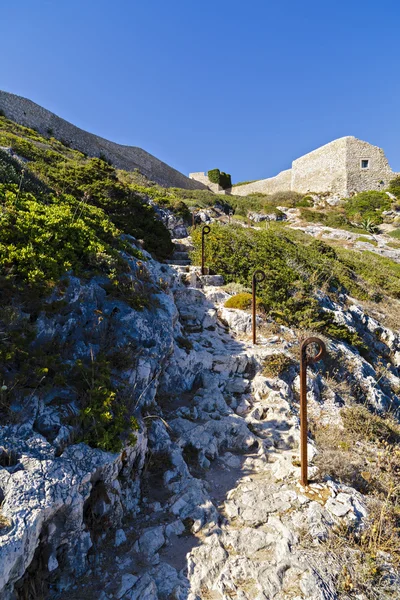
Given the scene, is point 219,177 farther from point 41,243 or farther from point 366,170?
point 41,243


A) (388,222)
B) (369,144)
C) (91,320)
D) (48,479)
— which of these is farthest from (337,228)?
(48,479)

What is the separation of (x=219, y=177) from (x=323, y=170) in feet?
55.4

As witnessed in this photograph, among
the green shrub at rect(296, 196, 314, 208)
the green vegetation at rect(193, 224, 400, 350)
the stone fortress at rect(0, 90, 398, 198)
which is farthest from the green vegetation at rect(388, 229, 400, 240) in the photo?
the green vegetation at rect(193, 224, 400, 350)

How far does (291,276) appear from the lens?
11.8m

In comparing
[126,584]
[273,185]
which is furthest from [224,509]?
[273,185]

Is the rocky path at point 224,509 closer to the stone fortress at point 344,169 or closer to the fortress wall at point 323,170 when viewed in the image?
the stone fortress at point 344,169

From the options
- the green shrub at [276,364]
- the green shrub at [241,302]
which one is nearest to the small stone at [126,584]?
the green shrub at [276,364]

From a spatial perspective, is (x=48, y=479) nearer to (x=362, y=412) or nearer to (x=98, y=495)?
(x=98, y=495)

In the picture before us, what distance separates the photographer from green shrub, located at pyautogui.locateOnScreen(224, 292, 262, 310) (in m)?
9.66

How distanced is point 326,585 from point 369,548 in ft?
2.18

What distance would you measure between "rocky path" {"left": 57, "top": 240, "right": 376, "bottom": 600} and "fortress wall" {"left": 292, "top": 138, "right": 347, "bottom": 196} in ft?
161

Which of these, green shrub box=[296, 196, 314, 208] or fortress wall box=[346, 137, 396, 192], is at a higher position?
fortress wall box=[346, 137, 396, 192]

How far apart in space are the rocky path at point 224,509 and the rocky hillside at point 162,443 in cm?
2

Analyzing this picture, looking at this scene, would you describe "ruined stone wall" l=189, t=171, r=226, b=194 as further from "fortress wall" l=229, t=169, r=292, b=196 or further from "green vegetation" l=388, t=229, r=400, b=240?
"green vegetation" l=388, t=229, r=400, b=240
